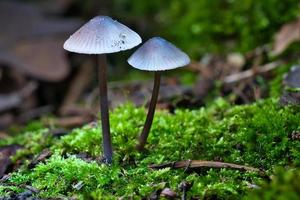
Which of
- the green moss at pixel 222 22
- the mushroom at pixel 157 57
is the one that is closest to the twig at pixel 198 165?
the mushroom at pixel 157 57

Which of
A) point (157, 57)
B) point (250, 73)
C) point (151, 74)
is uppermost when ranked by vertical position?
point (157, 57)

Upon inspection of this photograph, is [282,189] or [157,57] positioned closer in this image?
[282,189]

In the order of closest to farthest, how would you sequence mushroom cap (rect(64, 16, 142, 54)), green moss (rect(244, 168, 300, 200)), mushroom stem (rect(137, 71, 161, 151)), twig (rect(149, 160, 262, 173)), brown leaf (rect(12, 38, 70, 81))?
green moss (rect(244, 168, 300, 200))
mushroom cap (rect(64, 16, 142, 54))
twig (rect(149, 160, 262, 173))
mushroom stem (rect(137, 71, 161, 151))
brown leaf (rect(12, 38, 70, 81))

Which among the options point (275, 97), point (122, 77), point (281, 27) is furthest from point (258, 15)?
point (122, 77)

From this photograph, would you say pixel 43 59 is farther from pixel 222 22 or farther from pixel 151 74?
pixel 222 22

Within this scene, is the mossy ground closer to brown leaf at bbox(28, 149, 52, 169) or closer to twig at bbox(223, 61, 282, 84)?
brown leaf at bbox(28, 149, 52, 169)

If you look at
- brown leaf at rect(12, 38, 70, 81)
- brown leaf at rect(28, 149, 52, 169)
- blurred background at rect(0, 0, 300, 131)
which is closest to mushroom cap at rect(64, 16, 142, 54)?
brown leaf at rect(28, 149, 52, 169)

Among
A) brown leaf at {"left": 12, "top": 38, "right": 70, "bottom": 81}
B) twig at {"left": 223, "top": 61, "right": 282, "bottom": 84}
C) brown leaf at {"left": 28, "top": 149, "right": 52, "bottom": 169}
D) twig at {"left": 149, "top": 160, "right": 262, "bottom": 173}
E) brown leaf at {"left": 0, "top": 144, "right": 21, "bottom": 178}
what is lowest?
brown leaf at {"left": 12, "top": 38, "right": 70, "bottom": 81}

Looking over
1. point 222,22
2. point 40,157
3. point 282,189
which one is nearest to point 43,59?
point 222,22
